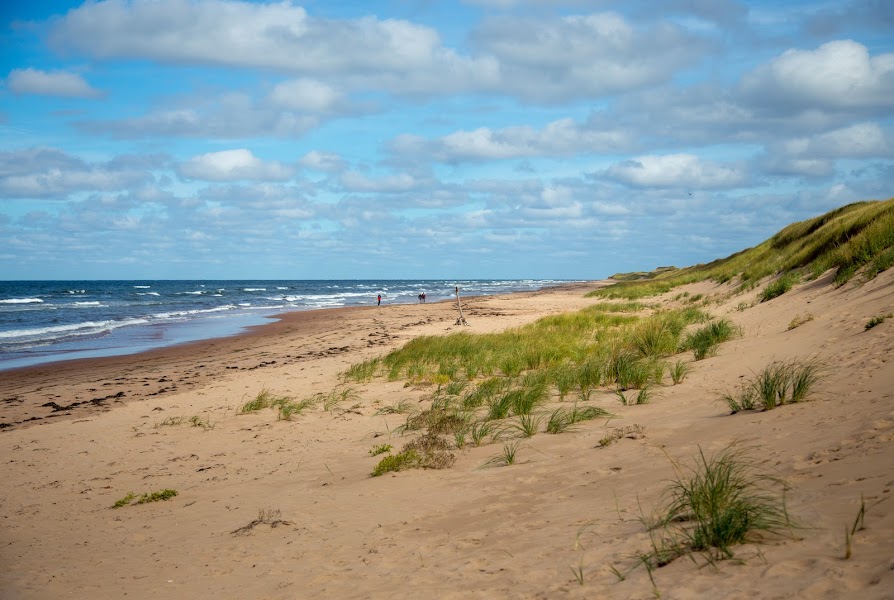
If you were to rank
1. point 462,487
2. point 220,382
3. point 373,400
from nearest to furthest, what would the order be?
point 462,487
point 373,400
point 220,382

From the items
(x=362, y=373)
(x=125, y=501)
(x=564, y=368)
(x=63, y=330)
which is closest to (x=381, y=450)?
(x=125, y=501)

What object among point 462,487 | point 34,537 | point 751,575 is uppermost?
point 751,575

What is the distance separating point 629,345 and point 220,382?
9623 millimetres

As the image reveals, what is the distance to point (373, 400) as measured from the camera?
39.0 ft

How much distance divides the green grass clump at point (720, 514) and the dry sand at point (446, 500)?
4.3 inches

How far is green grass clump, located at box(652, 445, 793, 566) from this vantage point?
147 inches

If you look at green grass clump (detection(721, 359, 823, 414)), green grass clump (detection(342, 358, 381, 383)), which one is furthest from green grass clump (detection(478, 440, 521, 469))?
green grass clump (detection(342, 358, 381, 383))

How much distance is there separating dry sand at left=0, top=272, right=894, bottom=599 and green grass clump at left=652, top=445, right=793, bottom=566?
0.11 meters

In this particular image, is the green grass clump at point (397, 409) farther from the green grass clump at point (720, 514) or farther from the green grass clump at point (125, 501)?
the green grass clump at point (720, 514)

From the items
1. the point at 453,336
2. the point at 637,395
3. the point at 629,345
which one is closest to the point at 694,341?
the point at 629,345

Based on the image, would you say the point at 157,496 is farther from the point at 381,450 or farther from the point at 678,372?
the point at 678,372

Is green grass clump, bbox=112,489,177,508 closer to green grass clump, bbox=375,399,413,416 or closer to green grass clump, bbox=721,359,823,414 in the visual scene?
green grass clump, bbox=375,399,413,416

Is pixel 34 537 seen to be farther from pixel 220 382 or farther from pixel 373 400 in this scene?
pixel 220 382

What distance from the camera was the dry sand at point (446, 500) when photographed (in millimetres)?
3760
